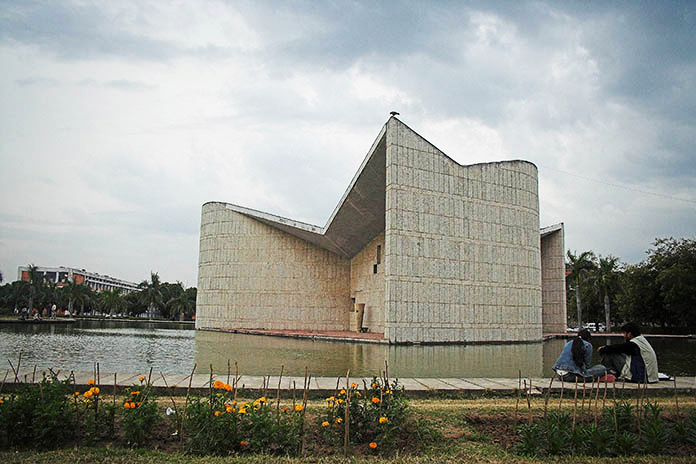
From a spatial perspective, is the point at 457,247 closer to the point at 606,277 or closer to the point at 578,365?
the point at 578,365

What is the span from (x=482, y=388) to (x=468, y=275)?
1820 centimetres

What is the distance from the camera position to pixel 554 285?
34938mm

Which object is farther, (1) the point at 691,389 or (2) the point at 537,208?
(2) the point at 537,208

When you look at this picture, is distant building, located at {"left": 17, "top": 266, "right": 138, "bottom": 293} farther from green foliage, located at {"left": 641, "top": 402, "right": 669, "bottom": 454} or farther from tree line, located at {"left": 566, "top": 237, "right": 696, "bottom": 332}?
green foliage, located at {"left": 641, "top": 402, "right": 669, "bottom": 454}

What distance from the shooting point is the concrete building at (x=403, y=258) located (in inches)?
894

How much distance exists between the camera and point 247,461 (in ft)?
13.5

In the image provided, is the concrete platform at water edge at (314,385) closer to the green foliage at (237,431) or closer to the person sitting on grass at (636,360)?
the person sitting on grass at (636,360)

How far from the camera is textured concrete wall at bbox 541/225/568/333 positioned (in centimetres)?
3478

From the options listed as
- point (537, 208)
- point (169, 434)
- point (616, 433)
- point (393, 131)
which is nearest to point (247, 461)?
point (169, 434)

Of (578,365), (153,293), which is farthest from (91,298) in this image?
(578,365)

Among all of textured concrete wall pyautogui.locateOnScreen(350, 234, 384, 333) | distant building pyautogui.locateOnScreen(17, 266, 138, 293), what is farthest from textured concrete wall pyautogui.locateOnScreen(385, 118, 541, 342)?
distant building pyautogui.locateOnScreen(17, 266, 138, 293)

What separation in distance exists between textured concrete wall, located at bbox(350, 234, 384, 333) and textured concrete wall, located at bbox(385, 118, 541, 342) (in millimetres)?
6972

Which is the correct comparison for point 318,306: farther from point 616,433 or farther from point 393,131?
point 616,433

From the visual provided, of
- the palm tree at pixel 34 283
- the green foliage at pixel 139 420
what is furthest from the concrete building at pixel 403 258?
the palm tree at pixel 34 283
